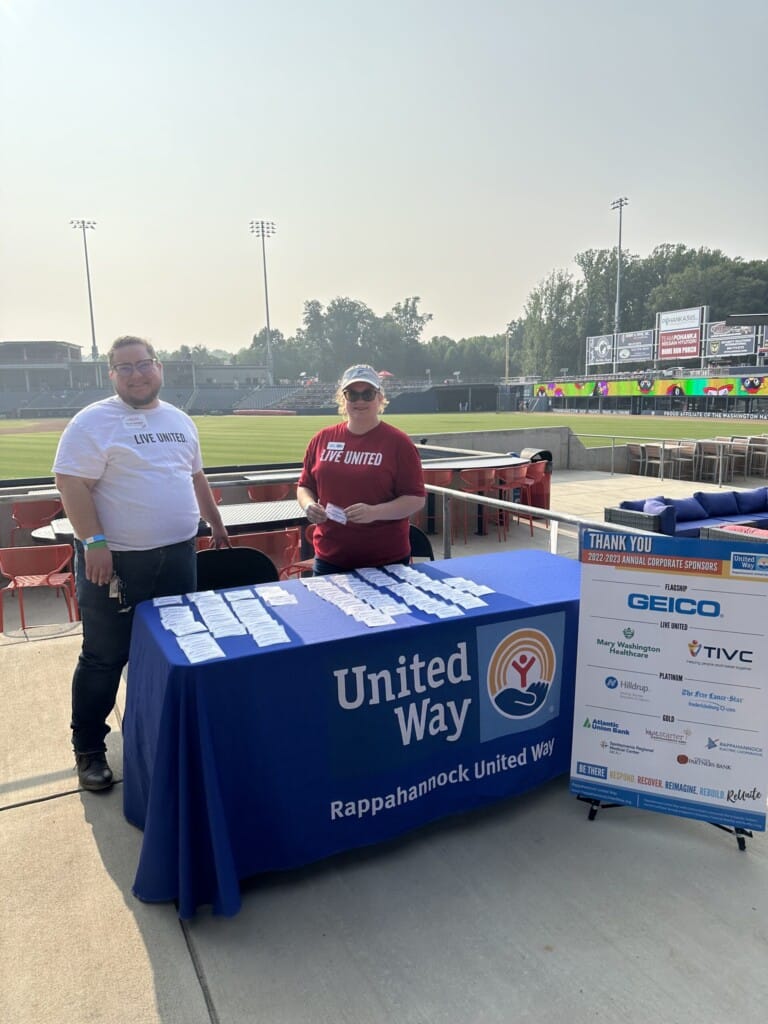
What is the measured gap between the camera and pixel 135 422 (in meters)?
2.68

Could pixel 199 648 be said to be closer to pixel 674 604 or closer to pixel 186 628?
pixel 186 628

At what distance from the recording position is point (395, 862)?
2.34 metres

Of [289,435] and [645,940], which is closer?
[645,940]

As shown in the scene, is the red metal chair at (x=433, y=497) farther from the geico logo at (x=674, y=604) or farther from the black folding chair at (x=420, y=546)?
the geico logo at (x=674, y=604)

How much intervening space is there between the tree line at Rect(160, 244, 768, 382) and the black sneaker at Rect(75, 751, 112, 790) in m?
85.9

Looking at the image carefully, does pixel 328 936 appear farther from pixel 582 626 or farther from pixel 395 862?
pixel 582 626

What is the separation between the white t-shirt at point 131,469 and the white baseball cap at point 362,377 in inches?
31.3

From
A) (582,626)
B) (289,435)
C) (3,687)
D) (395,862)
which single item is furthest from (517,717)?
(289,435)

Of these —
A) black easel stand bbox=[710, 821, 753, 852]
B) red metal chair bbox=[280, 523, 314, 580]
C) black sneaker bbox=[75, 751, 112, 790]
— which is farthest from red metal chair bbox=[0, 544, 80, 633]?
black easel stand bbox=[710, 821, 753, 852]

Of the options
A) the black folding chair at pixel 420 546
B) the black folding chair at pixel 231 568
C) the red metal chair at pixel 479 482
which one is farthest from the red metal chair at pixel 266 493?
the black folding chair at pixel 231 568

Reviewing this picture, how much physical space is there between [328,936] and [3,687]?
2.63 m

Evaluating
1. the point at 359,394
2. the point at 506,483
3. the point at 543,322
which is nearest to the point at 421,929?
the point at 359,394

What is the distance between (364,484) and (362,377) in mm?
486

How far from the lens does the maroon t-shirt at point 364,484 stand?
3041 mm
